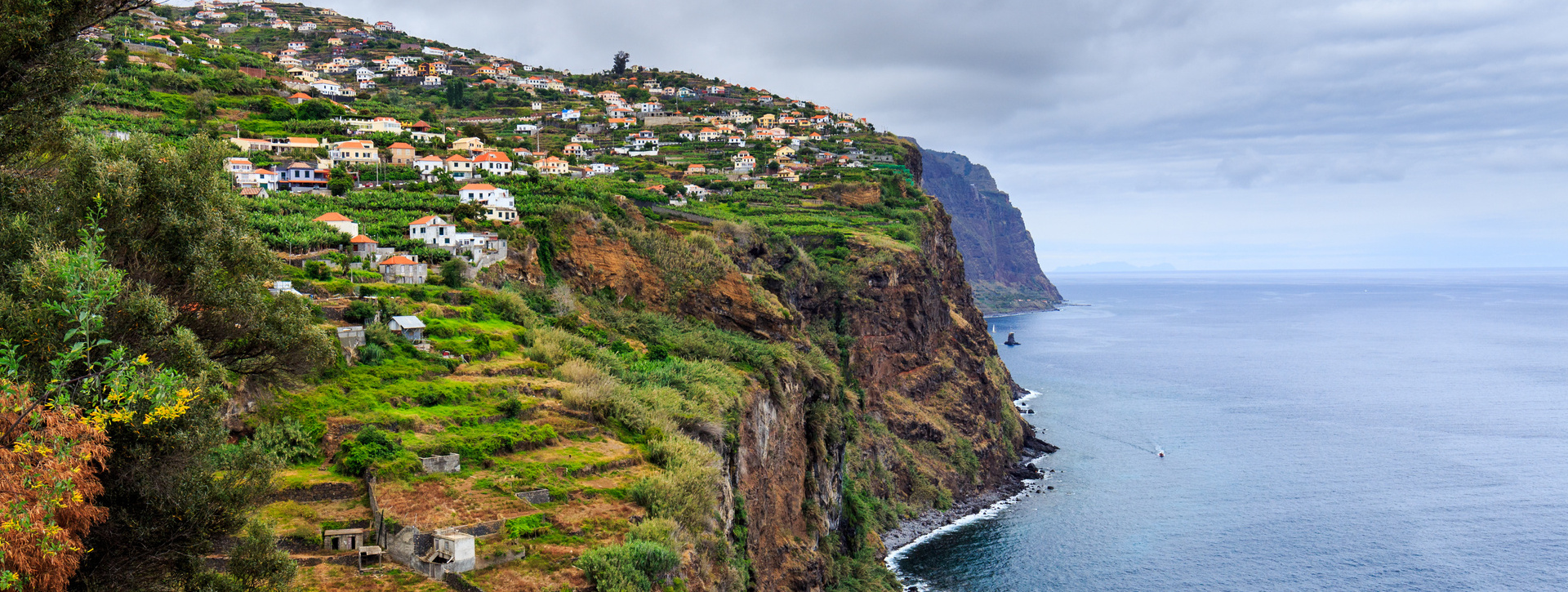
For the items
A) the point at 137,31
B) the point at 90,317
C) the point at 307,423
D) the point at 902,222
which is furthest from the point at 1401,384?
the point at 137,31

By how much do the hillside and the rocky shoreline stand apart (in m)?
1.00

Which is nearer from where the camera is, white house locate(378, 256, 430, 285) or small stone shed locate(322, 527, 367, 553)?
small stone shed locate(322, 527, 367, 553)

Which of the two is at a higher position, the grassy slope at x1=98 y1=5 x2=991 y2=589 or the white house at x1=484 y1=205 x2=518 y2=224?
the white house at x1=484 y1=205 x2=518 y2=224

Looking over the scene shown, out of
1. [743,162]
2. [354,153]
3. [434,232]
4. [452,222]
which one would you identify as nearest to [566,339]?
[434,232]

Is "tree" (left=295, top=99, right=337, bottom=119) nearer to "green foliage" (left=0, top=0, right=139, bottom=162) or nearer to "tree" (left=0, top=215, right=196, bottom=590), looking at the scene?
"green foliage" (left=0, top=0, right=139, bottom=162)

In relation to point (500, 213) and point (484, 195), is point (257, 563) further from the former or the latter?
point (484, 195)

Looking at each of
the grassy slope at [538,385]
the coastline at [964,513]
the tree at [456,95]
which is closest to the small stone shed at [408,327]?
the grassy slope at [538,385]

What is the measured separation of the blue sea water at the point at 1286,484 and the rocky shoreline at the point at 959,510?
1.40m

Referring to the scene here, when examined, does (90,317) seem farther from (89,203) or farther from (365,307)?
(365,307)

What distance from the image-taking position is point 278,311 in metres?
17.4

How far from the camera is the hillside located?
2228 centimetres

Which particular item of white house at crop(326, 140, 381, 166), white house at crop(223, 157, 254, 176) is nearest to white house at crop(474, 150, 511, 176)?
white house at crop(326, 140, 381, 166)

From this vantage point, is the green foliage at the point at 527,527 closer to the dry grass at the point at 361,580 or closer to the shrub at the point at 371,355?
the dry grass at the point at 361,580

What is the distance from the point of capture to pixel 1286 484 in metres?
70.4
